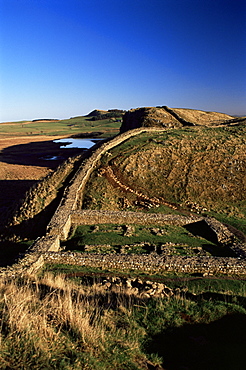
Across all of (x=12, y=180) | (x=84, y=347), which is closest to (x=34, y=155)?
(x=12, y=180)

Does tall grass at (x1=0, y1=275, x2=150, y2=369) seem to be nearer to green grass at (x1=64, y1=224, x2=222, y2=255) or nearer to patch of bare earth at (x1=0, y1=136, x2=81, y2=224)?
green grass at (x1=64, y1=224, x2=222, y2=255)

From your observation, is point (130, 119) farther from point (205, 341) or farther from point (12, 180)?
point (205, 341)

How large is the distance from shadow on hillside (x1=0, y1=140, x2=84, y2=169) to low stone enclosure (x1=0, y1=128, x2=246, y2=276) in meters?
Answer: 37.0

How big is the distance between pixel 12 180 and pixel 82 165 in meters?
22.4

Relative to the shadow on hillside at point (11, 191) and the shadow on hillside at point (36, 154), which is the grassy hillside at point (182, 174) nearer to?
the shadow on hillside at point (11, 191)

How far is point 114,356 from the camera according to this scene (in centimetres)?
481

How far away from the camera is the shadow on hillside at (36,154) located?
57.8 metres

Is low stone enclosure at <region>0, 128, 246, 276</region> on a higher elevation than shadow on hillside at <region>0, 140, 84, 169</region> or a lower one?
lower

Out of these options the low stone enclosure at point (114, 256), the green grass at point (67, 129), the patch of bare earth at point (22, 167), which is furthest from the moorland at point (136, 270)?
the green grass at point (67, 129)

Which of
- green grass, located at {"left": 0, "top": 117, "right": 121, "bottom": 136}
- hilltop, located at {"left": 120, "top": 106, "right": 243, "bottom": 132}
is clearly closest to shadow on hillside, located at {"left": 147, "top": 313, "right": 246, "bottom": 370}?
hilltop, located at {"left": 120, "top": 106, "right": 243, "bottom": 132}

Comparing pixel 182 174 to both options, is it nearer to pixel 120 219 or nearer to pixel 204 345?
pixel 120 219

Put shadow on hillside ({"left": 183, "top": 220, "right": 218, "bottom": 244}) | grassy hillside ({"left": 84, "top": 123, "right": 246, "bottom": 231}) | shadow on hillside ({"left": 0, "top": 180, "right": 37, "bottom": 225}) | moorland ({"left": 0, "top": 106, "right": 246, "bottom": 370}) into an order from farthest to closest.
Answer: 1. shadow on hillside ({"left": 0, "top": 180, "right": 37, "bottom": 225})
2. grassy hillside ({"left": 84, "top": 123, "right": 246, "bottom": 231})
3. shadow on hillside ({"left": 183, "top": 220, "right": 218, "bottom": 244})
4. moorland ({"left": 0, "top": 106, "right": 246, "bottom": 370})

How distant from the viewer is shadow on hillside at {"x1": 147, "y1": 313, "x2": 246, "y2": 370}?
5.05m

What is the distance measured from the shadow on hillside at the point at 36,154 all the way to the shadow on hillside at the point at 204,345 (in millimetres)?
50413
